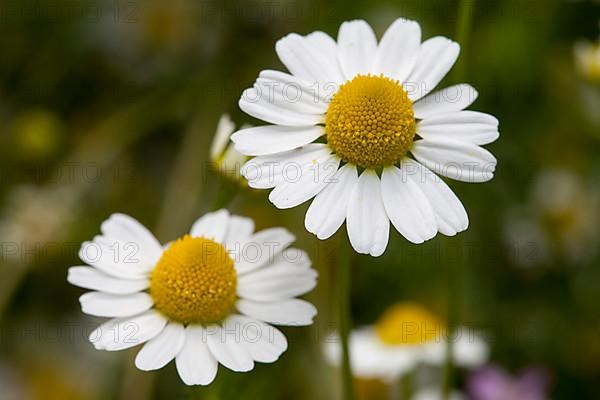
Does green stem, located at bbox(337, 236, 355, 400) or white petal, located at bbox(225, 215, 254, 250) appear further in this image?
white petal, located at bbox(225, 215, 254, 250)

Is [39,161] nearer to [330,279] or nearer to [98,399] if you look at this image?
[98,399]

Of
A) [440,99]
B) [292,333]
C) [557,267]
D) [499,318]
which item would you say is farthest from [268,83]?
[557,267]

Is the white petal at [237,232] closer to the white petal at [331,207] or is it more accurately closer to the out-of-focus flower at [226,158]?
the out-of-focus flower at [226,158]

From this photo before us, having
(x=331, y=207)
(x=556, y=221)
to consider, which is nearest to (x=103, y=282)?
(x=331, y=207)

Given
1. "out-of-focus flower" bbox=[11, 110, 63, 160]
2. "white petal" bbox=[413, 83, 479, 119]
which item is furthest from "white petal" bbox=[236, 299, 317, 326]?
"out-of-focus flower" bbox=[11, 110, 63, 160]

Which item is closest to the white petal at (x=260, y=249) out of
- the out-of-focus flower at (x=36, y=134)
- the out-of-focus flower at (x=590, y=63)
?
the out-of-focus flower at (x=590, y=63)

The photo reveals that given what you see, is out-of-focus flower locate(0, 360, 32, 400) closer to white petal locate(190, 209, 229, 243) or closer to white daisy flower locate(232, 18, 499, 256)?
white petal locate(190, 209, 229, 243)

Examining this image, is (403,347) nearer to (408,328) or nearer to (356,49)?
(408,328)
